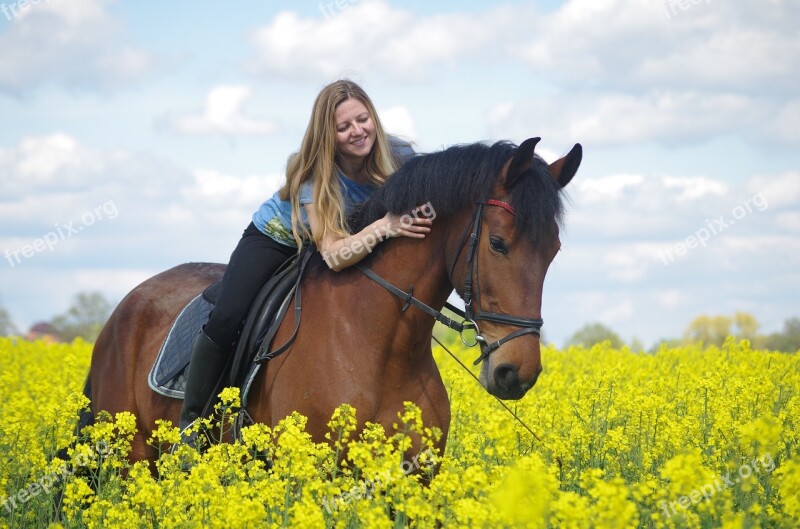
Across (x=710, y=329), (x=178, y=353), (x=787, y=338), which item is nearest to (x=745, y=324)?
(x=710, y=329)

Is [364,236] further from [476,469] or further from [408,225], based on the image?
[476,469]

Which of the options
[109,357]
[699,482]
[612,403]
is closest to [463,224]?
[699,482]

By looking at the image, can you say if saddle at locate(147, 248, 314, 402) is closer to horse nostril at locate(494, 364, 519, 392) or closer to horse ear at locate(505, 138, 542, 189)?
horse nostril at locate(494, 364, 519, 392)

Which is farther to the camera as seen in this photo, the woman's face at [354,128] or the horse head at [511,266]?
the woman's face at [354,128]

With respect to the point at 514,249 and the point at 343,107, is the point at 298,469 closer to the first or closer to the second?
the point at 514,249

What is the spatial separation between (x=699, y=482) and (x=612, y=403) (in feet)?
12.2

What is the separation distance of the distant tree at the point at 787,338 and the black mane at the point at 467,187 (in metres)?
16.5

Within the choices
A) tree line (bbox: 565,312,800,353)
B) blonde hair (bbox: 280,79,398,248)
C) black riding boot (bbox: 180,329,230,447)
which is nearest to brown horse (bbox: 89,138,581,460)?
blonde hair (bbox: 280,79,398,248)

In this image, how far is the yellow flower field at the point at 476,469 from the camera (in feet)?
11.6

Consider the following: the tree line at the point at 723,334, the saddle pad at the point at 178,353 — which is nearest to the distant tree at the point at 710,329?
the tree line at the point at 723,334

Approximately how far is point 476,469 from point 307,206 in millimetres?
2218

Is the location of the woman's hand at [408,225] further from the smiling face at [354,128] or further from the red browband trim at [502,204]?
the smiling face at [354,128]

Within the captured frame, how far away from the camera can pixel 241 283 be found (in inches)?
223

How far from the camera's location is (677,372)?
9.73 m
